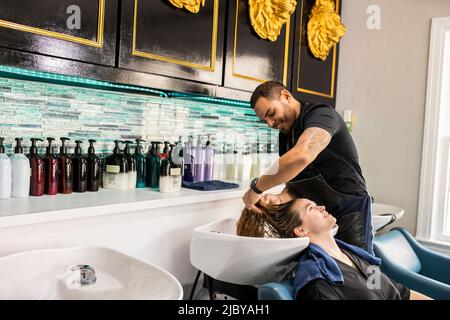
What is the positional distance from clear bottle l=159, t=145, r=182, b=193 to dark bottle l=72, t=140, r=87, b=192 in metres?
0.37

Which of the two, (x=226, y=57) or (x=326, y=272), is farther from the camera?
(x=226, y=57)

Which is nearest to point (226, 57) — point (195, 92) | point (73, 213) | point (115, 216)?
point (195, 92)

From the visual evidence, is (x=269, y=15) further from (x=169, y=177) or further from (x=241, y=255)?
(x=241, y=255)

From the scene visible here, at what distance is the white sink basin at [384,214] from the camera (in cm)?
242

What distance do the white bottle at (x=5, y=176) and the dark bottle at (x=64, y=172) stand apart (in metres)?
0.23

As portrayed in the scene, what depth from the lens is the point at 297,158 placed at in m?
1.71

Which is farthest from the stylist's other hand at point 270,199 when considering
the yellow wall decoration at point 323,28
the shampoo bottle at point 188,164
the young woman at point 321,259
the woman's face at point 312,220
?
the yellow wall decoration at point 323,28

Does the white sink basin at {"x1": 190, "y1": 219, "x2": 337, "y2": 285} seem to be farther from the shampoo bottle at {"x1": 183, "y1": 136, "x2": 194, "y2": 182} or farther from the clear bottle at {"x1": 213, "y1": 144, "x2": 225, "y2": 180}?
the clear bottle at {"x1": 213, "y1": 144, "x2": 225, "y2": 180}

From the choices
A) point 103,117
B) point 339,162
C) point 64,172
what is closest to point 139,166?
point 103,117

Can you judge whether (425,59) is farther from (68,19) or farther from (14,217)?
(14,217)

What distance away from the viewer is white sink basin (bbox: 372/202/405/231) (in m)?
2.42

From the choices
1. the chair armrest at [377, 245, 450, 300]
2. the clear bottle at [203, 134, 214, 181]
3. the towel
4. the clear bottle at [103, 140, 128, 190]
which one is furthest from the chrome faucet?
the chair armrest at [377, 245, 450, 300]

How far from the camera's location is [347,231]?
2029 millimetres

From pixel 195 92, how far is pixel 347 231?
1039 millimetres
